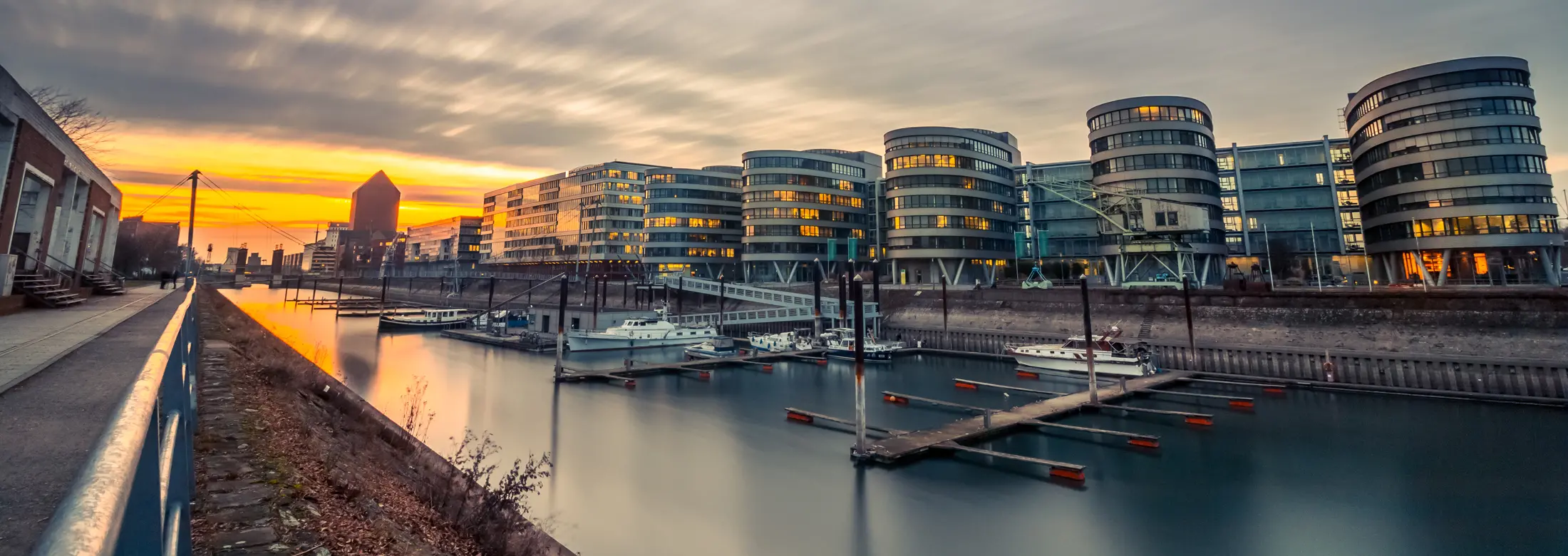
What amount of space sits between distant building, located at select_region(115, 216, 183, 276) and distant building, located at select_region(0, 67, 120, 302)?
65.8 metres

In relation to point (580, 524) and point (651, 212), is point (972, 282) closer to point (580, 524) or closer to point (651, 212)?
point (651, 212)

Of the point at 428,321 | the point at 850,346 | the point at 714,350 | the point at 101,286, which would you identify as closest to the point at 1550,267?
the point at 850,346

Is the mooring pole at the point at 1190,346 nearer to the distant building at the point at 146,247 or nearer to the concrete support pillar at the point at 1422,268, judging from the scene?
the concrete support pillar at the point at 1422,268

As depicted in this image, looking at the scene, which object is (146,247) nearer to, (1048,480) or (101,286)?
(101,286)

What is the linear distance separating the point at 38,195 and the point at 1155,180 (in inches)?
3187

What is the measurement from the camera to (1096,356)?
45.9m

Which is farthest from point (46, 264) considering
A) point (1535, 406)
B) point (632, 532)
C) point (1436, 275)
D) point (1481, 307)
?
point (1436, 275)

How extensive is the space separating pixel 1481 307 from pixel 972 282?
52.3m

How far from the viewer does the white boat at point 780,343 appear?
59.6 meters

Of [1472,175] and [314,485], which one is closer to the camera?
[314,485]

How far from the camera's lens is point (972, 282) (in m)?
88.2

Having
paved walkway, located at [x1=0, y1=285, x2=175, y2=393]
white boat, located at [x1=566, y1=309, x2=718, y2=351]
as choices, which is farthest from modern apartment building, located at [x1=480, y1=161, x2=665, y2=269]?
paved walkway, located at [x1=0, y1=285, x2=175, y2=393]

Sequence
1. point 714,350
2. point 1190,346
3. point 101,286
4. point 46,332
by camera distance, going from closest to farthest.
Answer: point 46,332, point 101,286, point 1190,346, point 714,350

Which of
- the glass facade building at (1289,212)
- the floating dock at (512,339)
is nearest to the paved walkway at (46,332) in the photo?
the floating dock at (512,339)
